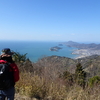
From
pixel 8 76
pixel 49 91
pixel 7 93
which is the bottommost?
pixel 49 91

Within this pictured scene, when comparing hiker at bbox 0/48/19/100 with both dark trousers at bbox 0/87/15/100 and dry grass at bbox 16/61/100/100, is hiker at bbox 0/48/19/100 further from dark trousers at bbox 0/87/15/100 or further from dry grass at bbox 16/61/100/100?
dry grass at bbox 16/61/100/100

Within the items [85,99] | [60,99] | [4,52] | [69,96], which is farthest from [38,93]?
[4,52]

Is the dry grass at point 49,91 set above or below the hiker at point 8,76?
below

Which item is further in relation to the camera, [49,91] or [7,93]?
[49,91]

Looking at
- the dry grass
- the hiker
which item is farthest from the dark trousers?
the dry grass

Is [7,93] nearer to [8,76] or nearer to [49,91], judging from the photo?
[8,76]

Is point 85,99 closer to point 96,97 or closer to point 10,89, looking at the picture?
point 96,97

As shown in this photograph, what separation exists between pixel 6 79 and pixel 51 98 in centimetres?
152

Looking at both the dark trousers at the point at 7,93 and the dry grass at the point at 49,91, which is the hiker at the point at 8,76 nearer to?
the dark trousers at the point at 7,93

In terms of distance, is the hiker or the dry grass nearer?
the hiker

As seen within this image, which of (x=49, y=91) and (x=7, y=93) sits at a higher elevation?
(x=7, y=93)

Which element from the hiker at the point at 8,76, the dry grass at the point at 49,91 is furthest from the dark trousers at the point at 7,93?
the dry grass at the point at 49,91

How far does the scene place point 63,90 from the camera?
9.74ft

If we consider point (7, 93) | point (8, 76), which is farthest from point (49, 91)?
point (8, 76)
